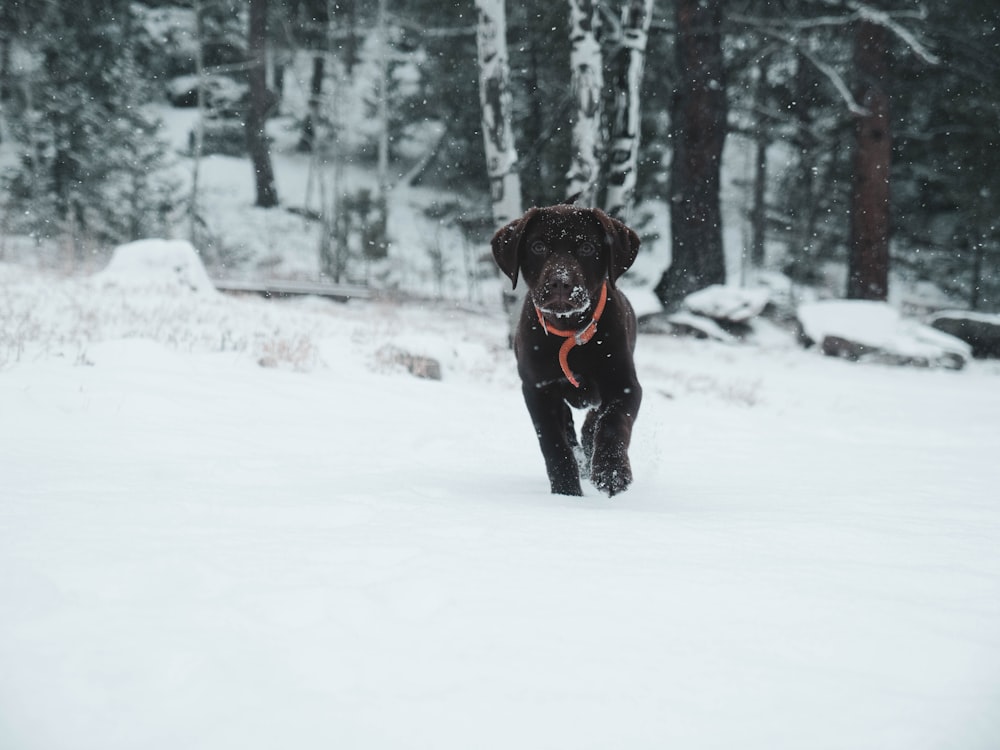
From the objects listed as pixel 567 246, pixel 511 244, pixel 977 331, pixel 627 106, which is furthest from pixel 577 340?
pixel 977 331

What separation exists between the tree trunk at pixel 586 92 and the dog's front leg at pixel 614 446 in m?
5.74

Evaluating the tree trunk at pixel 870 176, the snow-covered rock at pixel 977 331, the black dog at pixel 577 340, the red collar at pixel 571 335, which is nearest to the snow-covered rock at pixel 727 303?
the tree trunk at pixel 870 176

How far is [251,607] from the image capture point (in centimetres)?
145

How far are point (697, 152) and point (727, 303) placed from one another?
288 cm

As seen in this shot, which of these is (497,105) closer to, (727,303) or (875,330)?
(727,303)

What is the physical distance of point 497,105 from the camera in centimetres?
891

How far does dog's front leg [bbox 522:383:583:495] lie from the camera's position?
11.0ft

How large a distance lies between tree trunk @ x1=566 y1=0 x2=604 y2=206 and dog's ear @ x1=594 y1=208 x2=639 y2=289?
209 inches

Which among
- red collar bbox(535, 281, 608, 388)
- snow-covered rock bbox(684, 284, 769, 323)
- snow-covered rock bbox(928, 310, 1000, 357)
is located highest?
red collar bbox(535, 281, 608, 388)

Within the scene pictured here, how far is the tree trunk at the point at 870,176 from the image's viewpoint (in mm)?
12367

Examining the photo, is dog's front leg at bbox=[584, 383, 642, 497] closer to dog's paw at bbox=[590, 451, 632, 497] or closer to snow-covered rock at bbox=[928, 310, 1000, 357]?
dog's paw at bbox=[590, 451, 632, 497]

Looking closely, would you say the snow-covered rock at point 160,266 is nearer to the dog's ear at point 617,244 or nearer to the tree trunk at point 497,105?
the tree trunk at point 497,105

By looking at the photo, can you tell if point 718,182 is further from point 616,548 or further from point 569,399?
point 616,548

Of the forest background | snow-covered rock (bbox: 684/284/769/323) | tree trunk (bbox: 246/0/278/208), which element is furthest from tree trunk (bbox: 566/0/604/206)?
tree trunk (bbox: 246/0/278/208)
